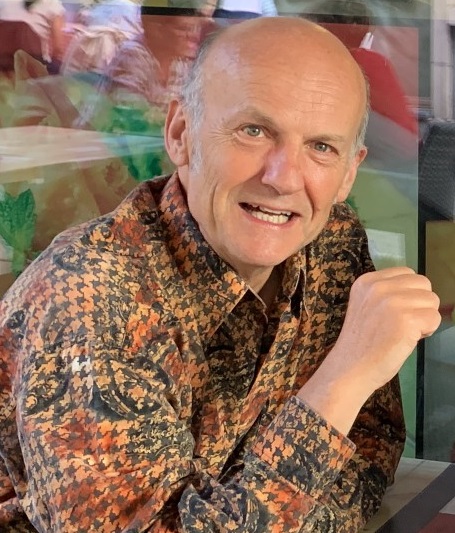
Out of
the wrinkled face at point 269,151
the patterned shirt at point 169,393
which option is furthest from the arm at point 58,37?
the wrinkled face at point 269,151

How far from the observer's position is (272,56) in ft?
4.06

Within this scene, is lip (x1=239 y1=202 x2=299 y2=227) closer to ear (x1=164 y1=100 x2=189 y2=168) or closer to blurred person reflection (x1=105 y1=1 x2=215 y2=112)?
ear (x1=164 y1=100 x2=189 y2=168)

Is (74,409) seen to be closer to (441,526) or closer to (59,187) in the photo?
(441,526)

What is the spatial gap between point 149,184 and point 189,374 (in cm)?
31

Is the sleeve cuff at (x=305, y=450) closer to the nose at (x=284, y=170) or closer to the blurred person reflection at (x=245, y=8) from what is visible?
the nose at (x=284, y=170)

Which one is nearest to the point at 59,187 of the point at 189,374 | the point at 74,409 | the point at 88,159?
the point at 88,159

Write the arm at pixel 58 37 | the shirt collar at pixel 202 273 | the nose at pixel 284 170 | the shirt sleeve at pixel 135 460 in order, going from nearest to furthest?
the shirt sleeve at pixel 135 460
the nose at pixel 284 170
the shirt collar at pixel 202 273
the arm at pixel 58 37

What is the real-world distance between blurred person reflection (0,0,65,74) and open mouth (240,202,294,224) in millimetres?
954

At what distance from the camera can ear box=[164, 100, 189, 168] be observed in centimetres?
134

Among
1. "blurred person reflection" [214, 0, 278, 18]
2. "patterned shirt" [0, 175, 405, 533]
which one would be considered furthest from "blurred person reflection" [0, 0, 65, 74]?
"patterned shirt" [0, 175, 405, 533]

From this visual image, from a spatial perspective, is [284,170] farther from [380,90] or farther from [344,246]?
[380,90]

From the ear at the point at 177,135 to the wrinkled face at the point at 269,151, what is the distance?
0.03m

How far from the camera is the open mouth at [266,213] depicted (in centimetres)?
126


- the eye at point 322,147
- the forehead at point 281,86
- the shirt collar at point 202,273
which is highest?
the forehead at point 281,86
